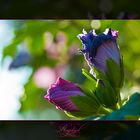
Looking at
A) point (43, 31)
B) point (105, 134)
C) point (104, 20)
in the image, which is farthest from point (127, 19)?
point (105, 134)

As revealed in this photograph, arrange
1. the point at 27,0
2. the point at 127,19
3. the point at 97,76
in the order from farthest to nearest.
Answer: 1. the point at 127,19
2. the point at 27,0
3. the point at 97,76

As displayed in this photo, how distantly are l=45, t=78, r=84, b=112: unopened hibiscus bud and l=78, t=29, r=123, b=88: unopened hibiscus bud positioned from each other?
83 mm

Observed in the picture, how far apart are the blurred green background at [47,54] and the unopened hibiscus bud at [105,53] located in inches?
1.6

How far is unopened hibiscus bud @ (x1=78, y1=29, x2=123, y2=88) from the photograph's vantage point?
1251 mm

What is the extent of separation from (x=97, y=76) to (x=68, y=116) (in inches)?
8.1

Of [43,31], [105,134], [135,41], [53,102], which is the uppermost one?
[43,31]

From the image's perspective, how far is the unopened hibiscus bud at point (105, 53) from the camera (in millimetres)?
1251

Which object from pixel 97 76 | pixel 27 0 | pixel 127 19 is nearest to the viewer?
pixel 97 76

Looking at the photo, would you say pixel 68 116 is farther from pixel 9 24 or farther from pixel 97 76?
pixel 9 24

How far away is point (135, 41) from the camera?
56.2 inches

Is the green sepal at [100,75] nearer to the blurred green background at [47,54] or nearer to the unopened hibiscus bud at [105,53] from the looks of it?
the unopened hibiscus bud at [105,53]

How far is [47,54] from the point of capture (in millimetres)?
1476
